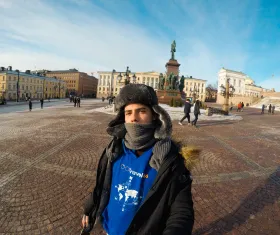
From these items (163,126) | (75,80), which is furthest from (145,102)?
(75,80)

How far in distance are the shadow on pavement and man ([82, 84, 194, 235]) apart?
1.74 meters

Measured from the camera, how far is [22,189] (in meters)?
3.63

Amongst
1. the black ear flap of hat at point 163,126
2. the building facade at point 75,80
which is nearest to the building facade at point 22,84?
the building facade at point 75,80

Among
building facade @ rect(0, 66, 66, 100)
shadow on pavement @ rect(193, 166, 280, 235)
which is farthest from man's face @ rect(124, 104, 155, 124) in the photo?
building facade @ rect(0, 66, 66, 100)

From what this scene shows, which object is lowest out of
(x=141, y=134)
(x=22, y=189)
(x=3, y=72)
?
(x=22, y=189)

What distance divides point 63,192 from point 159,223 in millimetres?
2901

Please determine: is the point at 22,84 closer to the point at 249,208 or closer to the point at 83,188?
the point at 83,188

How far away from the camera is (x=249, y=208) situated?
10.8 ft

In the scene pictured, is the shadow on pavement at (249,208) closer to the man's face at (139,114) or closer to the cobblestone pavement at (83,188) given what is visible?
the cobblestone pavement at (83,188)

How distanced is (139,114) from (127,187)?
67 cm

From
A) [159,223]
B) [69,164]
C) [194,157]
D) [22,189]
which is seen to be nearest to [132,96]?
[194,157]

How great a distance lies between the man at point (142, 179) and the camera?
4.47 ft

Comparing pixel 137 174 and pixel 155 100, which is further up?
pixel 155 100

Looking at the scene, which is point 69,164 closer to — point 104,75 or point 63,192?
point 63,192
